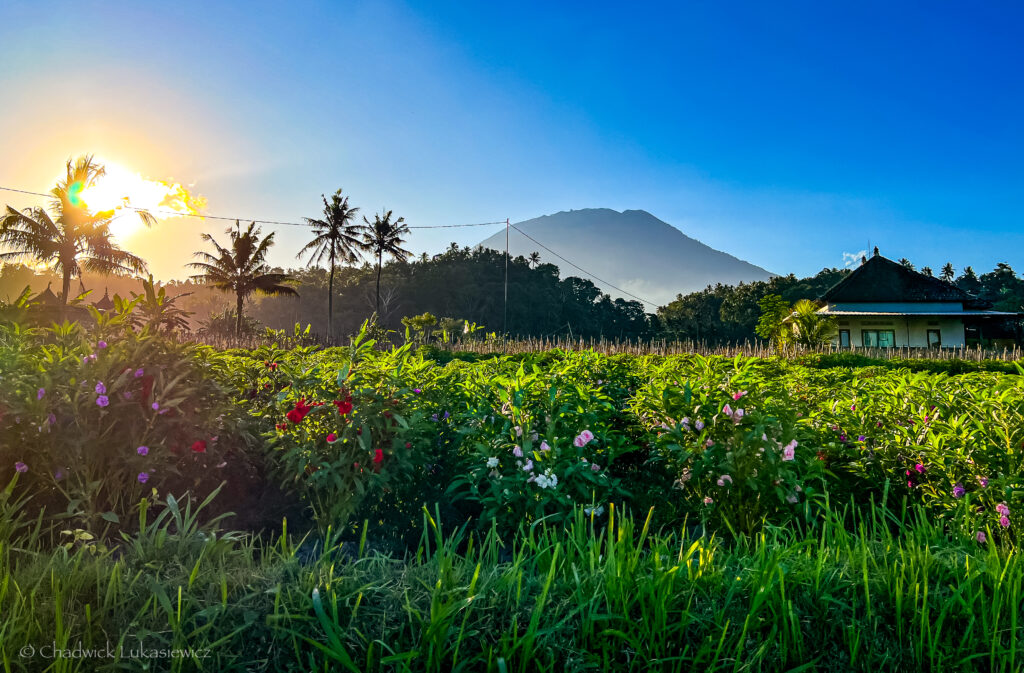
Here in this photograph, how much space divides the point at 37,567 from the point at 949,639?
2919 millimetres

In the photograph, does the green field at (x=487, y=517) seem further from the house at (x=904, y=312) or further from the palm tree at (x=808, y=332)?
the house at (x=904, y=312)

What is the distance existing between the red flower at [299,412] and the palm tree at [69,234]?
30188 millimetres

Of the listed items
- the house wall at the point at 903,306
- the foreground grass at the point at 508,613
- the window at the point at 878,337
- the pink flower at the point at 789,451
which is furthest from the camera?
the house wall at the point at 903,306

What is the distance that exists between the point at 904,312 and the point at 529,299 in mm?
28709

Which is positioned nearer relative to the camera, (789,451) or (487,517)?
(487,517)

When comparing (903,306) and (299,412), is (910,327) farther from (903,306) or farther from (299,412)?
(299,412)

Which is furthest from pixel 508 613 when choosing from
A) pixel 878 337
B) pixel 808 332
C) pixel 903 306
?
pixel 903 306

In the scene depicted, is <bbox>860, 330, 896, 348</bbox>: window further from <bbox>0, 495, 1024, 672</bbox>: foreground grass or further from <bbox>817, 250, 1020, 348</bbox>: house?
<bbox>0, 495, 1024, 672</bbox>: foreground grass

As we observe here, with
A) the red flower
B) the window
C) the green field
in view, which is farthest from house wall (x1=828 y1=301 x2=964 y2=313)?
the red flower

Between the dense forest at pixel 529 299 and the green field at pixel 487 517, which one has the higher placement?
the dense forest at pixel 529 299

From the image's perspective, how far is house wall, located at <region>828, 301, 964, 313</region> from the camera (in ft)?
98.5

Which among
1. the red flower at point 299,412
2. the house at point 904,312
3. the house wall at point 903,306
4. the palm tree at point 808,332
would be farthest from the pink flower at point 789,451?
the house wall at point 903,306

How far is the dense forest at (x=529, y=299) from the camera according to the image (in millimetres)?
49594

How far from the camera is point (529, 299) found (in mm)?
51812
